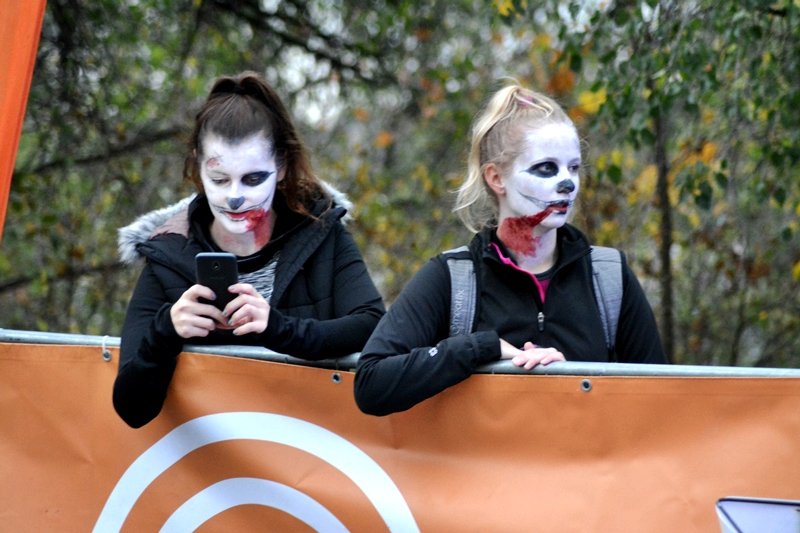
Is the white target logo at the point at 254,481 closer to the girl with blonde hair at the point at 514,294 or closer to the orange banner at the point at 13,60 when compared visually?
the girl with blonde hair at the point at 514,294

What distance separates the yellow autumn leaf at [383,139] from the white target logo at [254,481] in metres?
8.22

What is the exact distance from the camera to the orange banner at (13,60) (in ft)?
10.7

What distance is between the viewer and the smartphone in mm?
2820

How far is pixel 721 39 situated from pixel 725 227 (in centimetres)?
273

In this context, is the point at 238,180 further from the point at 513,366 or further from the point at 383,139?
the point at 383,139

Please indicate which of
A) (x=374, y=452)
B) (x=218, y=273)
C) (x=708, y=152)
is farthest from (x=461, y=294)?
(x=708, y=152)

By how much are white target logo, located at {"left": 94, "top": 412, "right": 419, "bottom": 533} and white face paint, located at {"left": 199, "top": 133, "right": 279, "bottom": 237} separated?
1.94 feet

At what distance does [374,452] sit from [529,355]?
517mm

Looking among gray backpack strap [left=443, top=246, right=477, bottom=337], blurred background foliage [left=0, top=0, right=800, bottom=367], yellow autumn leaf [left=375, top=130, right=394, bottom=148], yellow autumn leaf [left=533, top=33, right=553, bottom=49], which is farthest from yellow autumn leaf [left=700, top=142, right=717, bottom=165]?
yellow autumn leaf [left=375, top=130, right=394, bottom=148]

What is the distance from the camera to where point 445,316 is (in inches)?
118

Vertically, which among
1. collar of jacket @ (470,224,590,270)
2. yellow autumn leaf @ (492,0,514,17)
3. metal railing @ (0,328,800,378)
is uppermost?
yellow autumn leaf @ (492,0,514,17)

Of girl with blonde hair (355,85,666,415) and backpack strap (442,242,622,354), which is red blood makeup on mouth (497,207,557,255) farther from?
backpack strap (442,242,622,354)

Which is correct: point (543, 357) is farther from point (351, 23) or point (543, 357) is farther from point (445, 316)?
point (351, 23)

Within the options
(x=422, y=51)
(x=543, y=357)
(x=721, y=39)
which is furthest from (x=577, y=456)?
(x=422, y=51)
